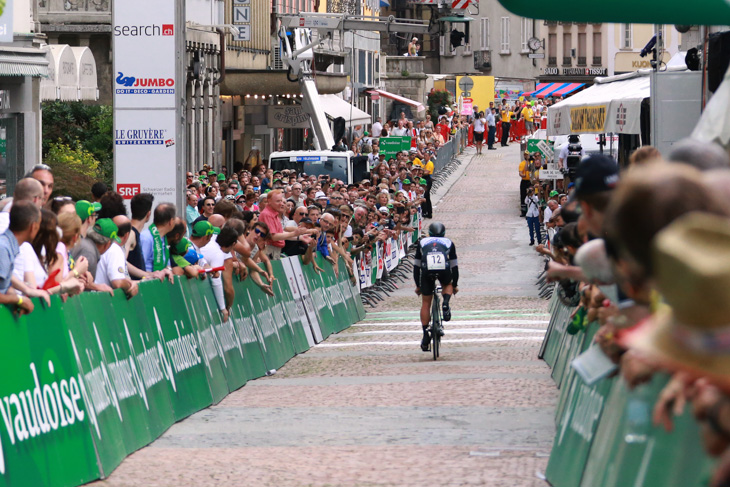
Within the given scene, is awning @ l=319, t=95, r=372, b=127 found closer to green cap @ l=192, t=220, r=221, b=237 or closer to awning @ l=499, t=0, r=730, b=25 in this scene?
green cap @ l=192, t=220, r=221, b=237

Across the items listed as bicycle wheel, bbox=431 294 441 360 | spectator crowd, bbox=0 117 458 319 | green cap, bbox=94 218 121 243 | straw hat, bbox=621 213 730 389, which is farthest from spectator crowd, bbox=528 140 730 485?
bicycle wheel, bbox=431 294 441 360

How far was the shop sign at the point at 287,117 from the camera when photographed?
45.3 m

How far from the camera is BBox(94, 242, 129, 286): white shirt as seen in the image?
1026 centimetres

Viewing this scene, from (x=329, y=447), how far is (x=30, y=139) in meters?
15.5

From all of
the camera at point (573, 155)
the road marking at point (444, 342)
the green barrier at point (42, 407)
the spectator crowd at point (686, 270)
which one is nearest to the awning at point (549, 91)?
the camera at point (573, 155)

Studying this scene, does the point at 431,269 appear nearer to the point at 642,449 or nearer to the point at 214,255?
the point at 214,255

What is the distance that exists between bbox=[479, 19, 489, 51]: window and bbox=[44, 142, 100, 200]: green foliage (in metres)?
80.1

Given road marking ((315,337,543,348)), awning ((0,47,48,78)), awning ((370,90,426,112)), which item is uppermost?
awning ((370,90,426,112))

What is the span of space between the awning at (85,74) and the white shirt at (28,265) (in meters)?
18.2

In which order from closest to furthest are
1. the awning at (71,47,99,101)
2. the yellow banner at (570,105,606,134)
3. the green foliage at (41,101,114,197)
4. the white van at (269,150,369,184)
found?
1. the yellow banner at (570,105,606,134)
2. the awning at (71,47,99,101)
3. the green foliage at (41,101,114,197)
4. the white van at (269,150,369,184)

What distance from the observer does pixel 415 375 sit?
1501 cm

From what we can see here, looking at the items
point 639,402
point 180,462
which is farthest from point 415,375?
point 639,402

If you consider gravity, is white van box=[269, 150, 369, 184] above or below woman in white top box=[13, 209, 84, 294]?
above

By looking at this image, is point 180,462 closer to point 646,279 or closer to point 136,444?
point 136,444
